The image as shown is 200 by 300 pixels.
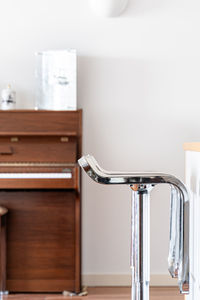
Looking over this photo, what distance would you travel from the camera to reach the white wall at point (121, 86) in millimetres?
3498

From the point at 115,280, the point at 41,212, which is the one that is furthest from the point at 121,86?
the point at 115,280

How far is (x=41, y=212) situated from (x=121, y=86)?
44.3 inches

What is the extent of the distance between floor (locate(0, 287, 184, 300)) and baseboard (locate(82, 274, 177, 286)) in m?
0.05

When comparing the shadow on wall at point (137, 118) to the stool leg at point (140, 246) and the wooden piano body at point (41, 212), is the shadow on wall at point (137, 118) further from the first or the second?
the stool leg at point (140, 246)

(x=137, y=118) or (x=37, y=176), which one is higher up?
(x=137, y=118)

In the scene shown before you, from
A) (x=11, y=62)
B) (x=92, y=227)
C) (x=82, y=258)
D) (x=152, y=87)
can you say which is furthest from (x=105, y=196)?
(x=11, y=62)

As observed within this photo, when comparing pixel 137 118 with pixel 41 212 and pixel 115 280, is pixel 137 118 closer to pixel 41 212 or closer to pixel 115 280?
pixel 41 212

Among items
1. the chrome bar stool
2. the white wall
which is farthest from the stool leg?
the white wall

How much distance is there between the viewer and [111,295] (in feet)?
10.9

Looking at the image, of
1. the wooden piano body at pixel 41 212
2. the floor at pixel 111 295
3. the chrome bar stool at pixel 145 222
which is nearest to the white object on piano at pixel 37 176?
the wooden piano body at pixel 41 212

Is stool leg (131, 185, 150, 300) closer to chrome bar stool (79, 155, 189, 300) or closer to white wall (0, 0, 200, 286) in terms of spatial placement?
chrome bar stool (79, 155, 189, 300)

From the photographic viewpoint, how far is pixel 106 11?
136 inches

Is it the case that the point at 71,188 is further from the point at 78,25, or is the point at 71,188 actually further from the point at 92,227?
the point at 78,25

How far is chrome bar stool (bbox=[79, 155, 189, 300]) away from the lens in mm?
1094
